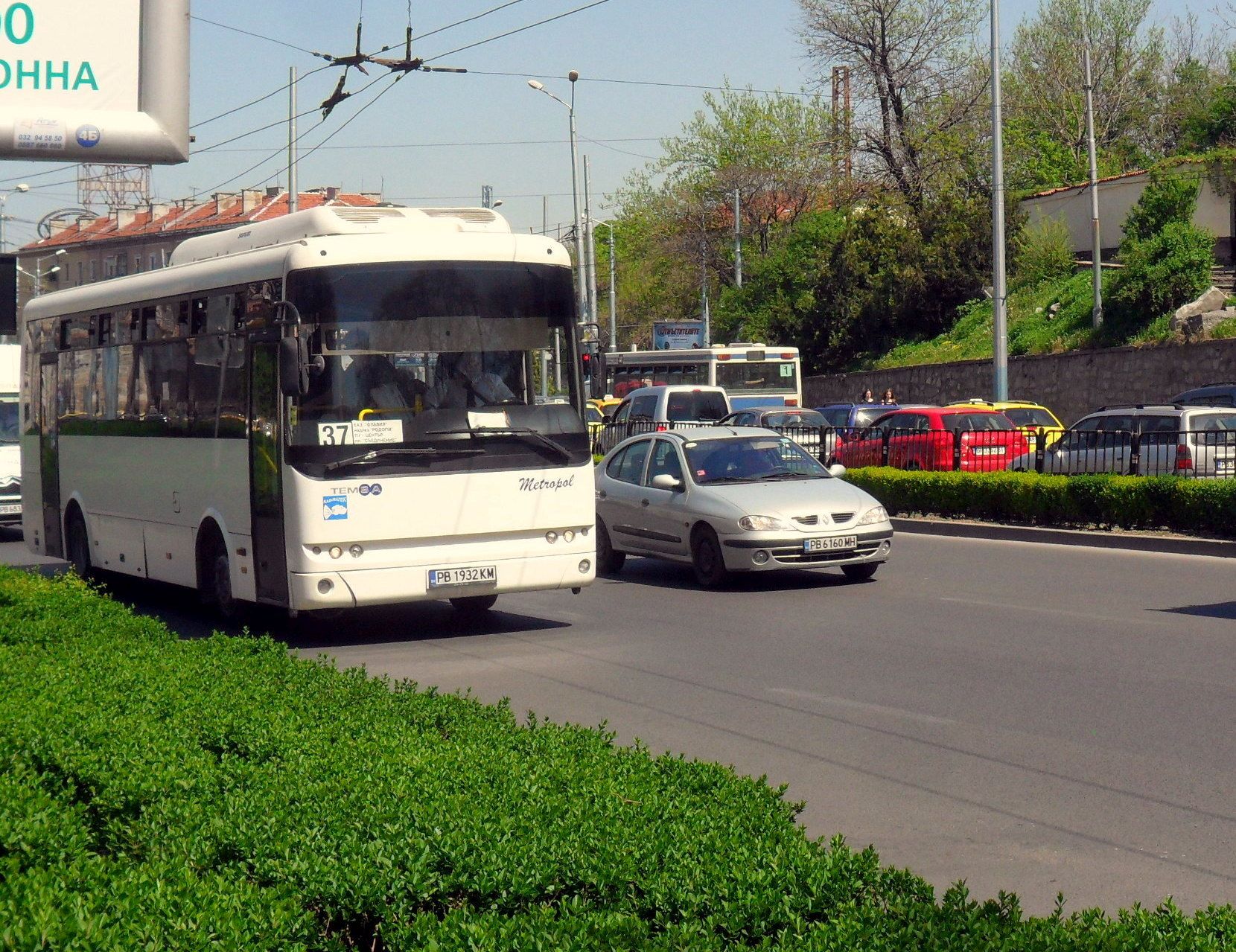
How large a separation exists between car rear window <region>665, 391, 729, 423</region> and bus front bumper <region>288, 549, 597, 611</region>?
21.3 meters

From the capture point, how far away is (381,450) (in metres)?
12.0

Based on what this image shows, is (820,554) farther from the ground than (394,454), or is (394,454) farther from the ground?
(394,454)

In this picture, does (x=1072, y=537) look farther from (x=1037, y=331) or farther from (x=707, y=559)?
(x=1037, y=331)

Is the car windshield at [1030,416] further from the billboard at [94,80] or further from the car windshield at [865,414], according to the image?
the billboard at [94,80]

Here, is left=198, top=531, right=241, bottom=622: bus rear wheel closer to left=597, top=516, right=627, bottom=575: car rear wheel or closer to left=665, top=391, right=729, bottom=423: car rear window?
left=597, top=516, right=627, bottom=575: car rear wheel

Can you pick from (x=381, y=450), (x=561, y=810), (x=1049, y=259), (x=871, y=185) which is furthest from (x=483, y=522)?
(x=871, y=185)

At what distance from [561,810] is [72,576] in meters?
8.27

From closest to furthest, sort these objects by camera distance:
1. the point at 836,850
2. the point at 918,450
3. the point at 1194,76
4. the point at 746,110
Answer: the point at 836,850 → the point at 918,450 → the point at 1194,76 → the point at 746,110

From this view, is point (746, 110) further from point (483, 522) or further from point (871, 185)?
point (483, 522)

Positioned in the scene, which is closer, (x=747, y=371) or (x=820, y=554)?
(x=820, y=554)

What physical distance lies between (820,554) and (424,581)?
15.3ft

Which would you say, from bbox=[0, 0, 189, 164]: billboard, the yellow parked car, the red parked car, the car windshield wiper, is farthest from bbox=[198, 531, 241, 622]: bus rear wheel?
the yellow parked car

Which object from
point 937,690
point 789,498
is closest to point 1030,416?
point 789,498

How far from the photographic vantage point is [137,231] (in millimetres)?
119375
